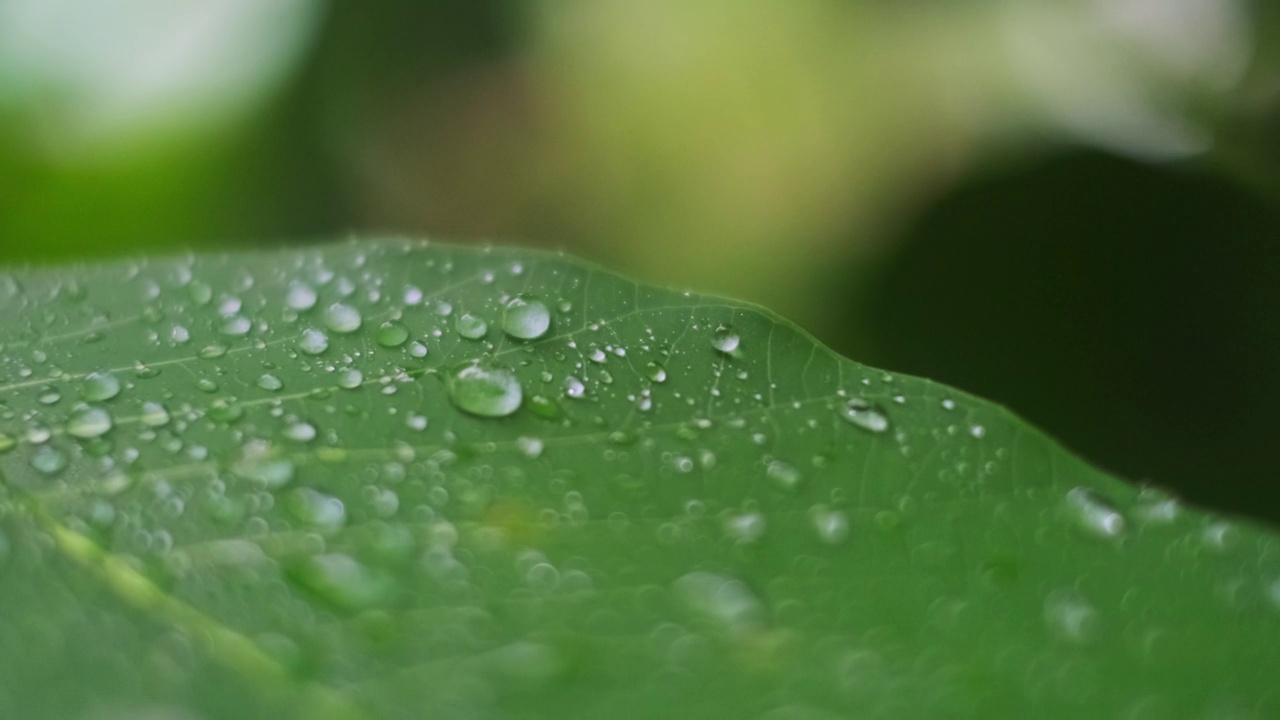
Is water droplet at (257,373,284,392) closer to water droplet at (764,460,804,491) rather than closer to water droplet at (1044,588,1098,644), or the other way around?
water droplet at (764,460,804,491)

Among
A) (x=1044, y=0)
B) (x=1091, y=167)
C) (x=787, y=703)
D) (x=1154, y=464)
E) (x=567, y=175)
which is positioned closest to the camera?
(x=787, y=703)

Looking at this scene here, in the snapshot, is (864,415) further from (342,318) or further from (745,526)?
(342,318)

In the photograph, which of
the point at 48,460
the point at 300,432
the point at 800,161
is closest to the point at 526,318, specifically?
the point at 300,432

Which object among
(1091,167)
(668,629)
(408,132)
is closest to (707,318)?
(668,629)

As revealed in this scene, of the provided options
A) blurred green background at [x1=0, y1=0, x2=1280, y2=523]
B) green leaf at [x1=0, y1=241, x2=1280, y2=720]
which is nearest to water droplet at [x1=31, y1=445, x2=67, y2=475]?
green leaf at [x1=0, y1=241, x2=1280, y2=720]

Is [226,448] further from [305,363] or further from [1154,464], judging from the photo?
[1154,464]

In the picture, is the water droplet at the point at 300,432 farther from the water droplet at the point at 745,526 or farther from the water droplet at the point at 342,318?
the water droplet at the point at 745,526

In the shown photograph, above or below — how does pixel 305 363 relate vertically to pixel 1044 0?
below
